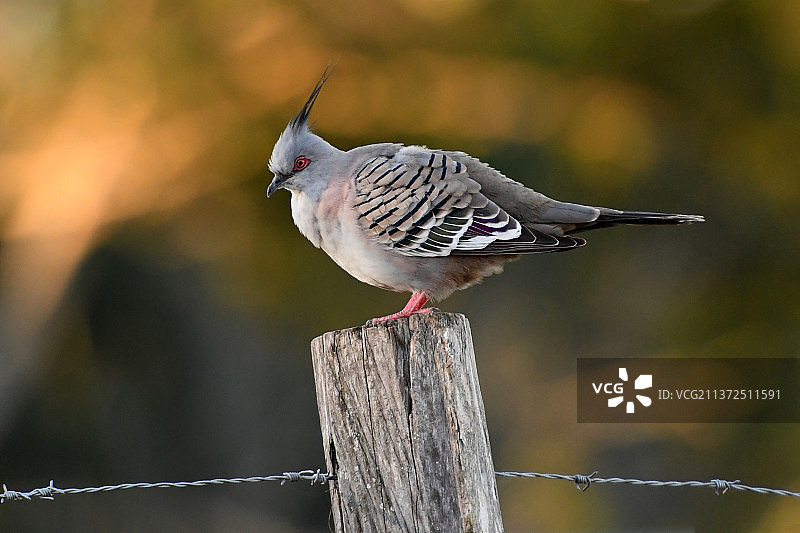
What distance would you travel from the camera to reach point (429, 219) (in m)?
3.25

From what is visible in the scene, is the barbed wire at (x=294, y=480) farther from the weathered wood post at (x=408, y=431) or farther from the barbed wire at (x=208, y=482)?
the weathered wood post at (x=408, y=431)

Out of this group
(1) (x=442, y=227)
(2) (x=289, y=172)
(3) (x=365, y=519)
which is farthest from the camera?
(2) (x=289, y=172)

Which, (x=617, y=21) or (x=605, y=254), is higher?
(x=617, y=21)

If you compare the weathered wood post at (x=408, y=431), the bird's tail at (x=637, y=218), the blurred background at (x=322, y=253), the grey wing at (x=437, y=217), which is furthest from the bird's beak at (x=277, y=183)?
the blurred background at (x=322, y=253)

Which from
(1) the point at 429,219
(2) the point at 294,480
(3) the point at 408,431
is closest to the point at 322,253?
(1) the point at 429,219

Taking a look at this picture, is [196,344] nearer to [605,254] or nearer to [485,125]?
[485,125]

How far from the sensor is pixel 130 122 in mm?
8398

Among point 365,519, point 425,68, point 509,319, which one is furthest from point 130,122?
point 365,519

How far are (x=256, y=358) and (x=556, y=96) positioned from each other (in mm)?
3729

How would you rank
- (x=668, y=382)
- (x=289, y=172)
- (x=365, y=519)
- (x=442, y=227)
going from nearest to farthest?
(x=365, y=519) → (x=442, y=227) → (x=289, y=172) → (x=668, y=382)

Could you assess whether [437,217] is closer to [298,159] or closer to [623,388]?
[298,159]

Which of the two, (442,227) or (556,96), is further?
(556,96)

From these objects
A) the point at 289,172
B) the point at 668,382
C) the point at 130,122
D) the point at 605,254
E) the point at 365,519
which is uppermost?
the point at 130,122

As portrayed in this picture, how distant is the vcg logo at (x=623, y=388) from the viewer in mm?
7727
